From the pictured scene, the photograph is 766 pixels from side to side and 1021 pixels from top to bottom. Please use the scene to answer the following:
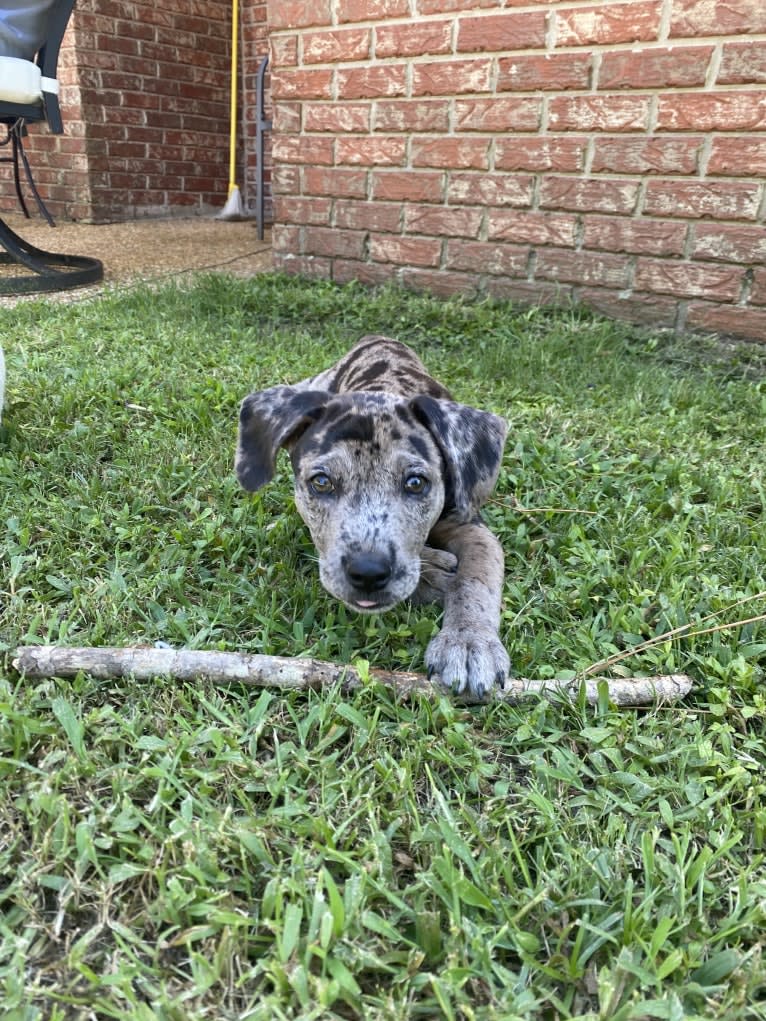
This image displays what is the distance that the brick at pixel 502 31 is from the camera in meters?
5.94

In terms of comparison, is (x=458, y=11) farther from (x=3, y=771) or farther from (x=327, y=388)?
(x=3, y=771)

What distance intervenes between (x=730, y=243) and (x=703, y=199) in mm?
380

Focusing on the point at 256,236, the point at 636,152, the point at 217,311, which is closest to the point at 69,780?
the point at 217,311

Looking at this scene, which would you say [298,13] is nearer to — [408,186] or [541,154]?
[408,186]

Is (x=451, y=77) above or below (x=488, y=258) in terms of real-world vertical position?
above

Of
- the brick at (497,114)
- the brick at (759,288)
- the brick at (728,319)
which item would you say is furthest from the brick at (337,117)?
the brick at (759,288)

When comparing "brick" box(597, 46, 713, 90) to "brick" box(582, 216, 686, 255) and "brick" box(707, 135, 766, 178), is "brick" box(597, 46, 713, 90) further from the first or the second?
"brick" box(582, 216, 686, 255)

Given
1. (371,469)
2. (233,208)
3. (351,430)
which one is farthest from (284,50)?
(371,469)

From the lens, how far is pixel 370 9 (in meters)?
6.62

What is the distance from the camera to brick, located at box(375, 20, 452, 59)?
633cm

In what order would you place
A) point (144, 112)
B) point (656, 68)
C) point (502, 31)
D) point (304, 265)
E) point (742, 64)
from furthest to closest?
point (144, 112) → point (304, 265) → point (502, 31) → point (656, 68) → point (742, 64)

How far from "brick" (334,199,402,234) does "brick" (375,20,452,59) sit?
1.22 metres

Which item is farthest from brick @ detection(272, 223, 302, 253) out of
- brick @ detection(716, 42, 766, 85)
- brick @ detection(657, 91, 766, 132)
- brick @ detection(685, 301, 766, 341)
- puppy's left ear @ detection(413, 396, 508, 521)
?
puppy's left ear @ detection(413, 396, 508, 521)

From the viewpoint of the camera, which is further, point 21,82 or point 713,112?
point 21,82
